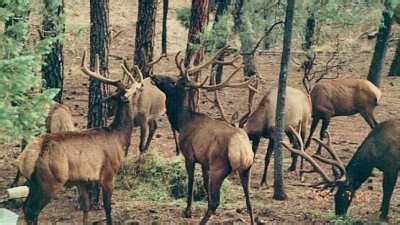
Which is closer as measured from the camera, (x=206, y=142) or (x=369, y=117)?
(x=206, y=142)

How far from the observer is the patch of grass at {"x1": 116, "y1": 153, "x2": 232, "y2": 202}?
41.9ft

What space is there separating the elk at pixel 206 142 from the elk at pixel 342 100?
4695mm

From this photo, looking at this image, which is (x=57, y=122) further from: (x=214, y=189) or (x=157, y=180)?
(x=214, y=189)

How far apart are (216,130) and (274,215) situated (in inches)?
61.2

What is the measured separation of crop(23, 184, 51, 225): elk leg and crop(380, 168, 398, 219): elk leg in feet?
14.9

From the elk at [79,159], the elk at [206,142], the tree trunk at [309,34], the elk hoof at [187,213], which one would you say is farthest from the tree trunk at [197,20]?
the elk hoof at [187,213]

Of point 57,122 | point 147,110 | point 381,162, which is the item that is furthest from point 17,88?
point 147,110

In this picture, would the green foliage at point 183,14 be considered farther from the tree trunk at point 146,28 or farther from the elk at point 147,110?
the elk at point 147,110

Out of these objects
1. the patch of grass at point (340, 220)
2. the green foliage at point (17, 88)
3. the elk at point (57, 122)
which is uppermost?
the green foliage at point (17, 88)

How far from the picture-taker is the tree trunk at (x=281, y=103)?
12.3 metres

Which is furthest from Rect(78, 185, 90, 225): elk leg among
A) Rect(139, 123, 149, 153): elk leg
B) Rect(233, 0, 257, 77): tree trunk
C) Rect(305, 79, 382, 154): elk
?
Rect(233, 0, 257, 77): tree trunk

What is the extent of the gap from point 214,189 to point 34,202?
223 cm

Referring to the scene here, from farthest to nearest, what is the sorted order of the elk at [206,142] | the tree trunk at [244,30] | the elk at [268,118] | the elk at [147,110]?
the tree trunk at [244,30] → the elk at [147,110] → the elk at [268,118] → the elk at [206,142]

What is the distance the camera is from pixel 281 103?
12539mm
